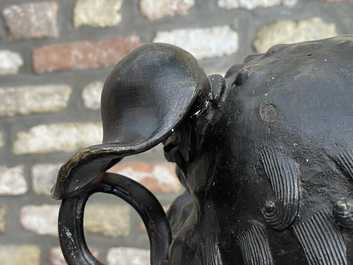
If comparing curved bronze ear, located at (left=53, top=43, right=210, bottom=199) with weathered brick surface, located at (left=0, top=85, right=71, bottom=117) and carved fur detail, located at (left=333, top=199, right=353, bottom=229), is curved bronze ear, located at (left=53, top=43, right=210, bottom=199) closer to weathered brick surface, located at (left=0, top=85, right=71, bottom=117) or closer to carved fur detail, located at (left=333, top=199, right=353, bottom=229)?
carved fur detail, located at (left=333, top=199, right=353, bottom=229)

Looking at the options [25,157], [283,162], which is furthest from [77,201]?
[25,157]

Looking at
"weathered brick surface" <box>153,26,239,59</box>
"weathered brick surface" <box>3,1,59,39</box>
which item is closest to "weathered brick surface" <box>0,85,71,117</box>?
"weathered brick surface" <box>3,1,59,39</box>

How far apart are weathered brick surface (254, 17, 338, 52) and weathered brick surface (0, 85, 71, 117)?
0.73 metres

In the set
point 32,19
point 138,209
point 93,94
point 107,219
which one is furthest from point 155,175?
point 138,209

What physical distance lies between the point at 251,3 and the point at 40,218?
3.54 feet

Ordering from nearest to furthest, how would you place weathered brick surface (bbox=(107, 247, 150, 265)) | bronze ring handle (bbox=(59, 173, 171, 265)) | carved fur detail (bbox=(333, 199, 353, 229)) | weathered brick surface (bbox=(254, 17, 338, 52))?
carved fur detail (bbox=(333, 199, 353, 229))
bronze ring handle (bbox=(59, 173, 171, 265))
weathered brick surface (bbox=(254, 17, 338, 52))
weathered brick surface (bbox=(107, 247, 150, 265))

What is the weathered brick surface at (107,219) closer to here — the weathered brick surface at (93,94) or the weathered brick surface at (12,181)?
the weathered brick surface at (12,181)

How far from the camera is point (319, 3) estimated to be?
1.96m

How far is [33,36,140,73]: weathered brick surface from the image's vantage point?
2.13 m

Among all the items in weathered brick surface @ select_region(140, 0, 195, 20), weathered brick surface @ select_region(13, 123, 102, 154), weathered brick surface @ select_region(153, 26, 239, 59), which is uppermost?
weathered brick surface @ select_region(140, 0, 195, 20)

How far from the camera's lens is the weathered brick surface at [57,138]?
2174 mm

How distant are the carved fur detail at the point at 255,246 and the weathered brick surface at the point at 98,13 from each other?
1.67 metres

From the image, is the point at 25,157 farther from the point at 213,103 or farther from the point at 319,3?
the point at 213,103

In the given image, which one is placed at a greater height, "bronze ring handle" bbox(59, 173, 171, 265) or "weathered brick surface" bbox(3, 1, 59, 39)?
"bronze ring handle" bbox(59, 173, 171, 265)
